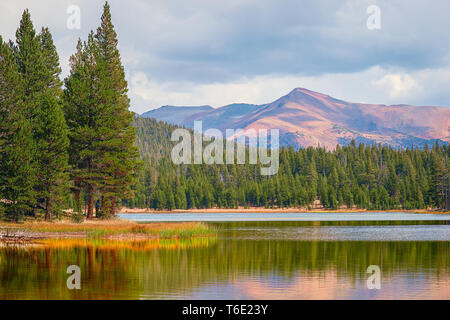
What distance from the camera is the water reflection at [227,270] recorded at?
26.9 m

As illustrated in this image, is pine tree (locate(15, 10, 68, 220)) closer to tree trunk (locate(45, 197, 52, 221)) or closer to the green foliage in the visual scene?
tree trunk (locate(45, 197, 52, 221))

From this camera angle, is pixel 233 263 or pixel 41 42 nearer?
pixel 233 263

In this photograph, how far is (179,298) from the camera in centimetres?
2544

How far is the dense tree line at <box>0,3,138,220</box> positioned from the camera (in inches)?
2402

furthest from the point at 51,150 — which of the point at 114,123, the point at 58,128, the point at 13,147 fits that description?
the point at 114,123

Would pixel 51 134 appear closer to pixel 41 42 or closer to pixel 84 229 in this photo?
pixel 84 229

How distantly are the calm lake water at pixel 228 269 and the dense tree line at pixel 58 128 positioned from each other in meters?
12.7

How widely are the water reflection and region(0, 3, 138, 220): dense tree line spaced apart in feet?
42.3
